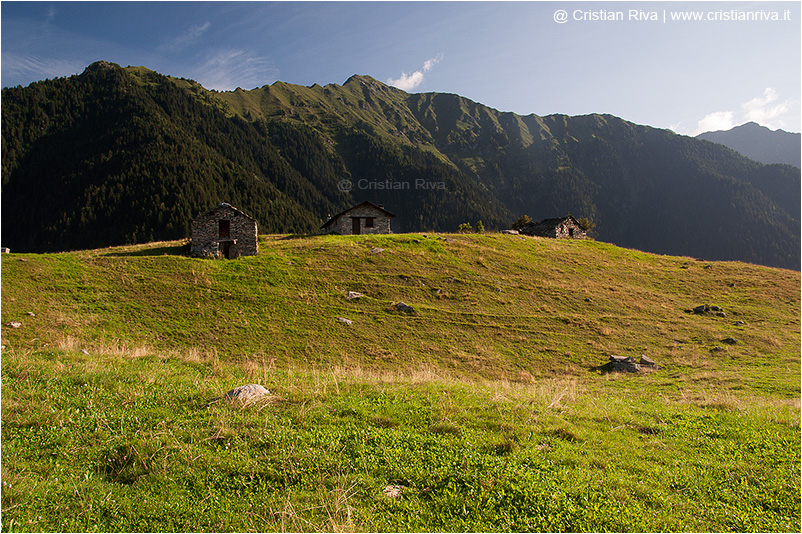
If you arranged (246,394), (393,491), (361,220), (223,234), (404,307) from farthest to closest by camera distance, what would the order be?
(361,220) → (223,234) → (404,307) → (246,394) → (393,491)

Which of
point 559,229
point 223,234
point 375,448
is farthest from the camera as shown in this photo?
point 559,229

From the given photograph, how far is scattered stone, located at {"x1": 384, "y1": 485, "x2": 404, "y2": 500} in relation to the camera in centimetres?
534

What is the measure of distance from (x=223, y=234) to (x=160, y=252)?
6.69 m

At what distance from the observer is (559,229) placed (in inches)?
2685

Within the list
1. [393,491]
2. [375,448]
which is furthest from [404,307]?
[393,491]

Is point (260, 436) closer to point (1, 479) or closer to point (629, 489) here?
point (1, 479)

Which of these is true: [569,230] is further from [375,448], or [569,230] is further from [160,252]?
[375,448]

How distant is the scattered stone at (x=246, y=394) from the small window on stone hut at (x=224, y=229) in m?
35.9

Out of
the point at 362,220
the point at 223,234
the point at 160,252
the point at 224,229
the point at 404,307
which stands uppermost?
the point at 362,220

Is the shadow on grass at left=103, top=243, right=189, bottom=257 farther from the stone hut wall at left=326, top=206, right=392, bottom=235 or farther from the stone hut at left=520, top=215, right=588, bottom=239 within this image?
the stone hut at left=520, top=215, right=588, bottom=239

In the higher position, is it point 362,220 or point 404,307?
point 362,220

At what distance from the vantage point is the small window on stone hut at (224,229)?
40.5 metres

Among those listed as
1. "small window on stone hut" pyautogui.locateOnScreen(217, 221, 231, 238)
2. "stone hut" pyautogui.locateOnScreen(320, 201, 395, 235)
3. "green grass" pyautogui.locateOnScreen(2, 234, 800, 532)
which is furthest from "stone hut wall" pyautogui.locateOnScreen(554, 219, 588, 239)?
"small window on stone hut" pyautogui.locateOnScreen(217, 221, 231, 238)

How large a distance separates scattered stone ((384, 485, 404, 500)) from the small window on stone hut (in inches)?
1584
